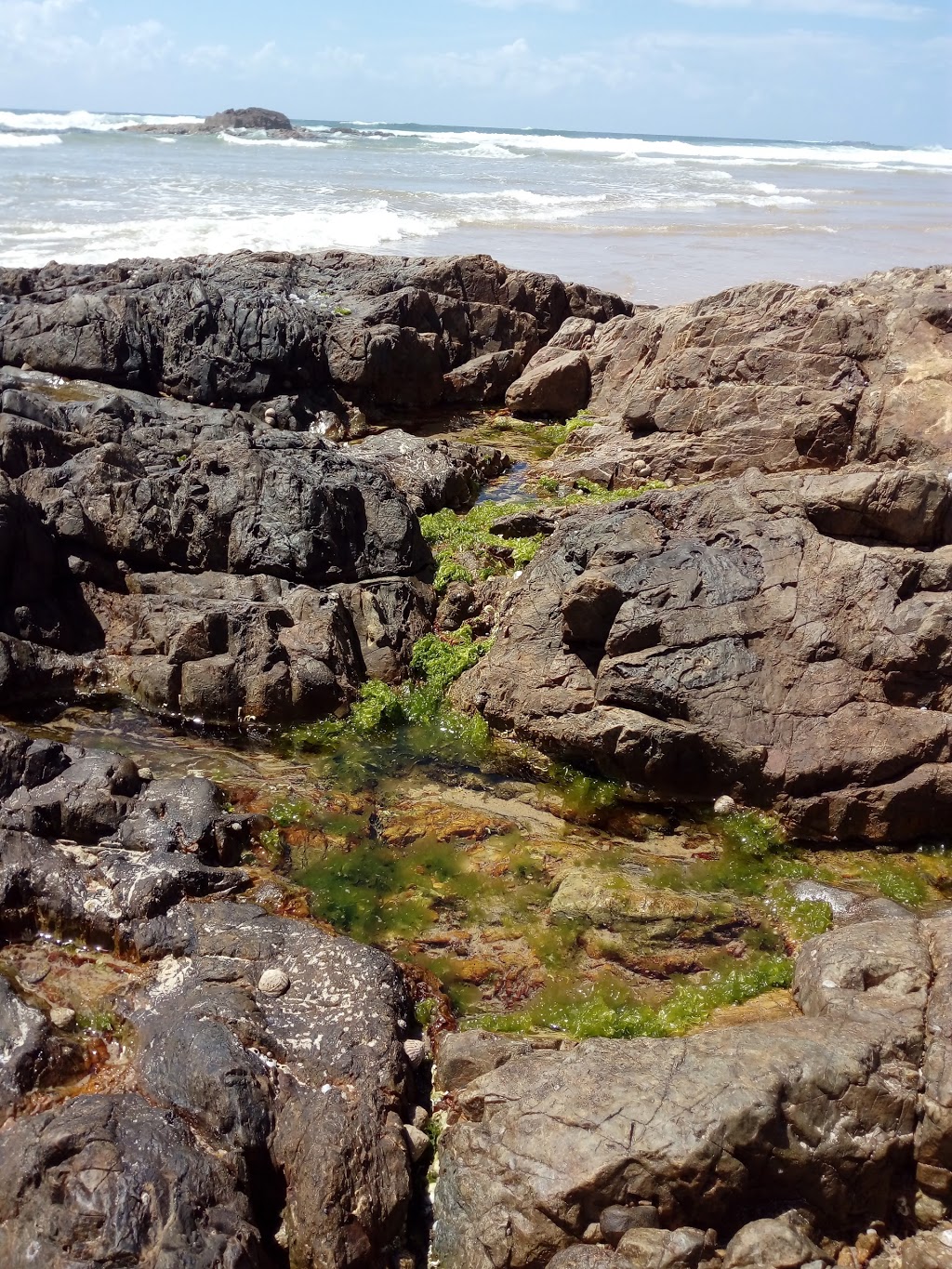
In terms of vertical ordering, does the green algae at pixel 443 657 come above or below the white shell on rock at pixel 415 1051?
above

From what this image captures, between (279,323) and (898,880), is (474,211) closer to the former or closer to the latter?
(279,323)

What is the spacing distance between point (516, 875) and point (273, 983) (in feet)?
7.11

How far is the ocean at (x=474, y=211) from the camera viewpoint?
27.9 meters

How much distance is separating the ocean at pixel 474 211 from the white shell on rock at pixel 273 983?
20.7 metres

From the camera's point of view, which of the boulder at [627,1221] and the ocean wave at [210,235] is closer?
the boulder at [627,1221]

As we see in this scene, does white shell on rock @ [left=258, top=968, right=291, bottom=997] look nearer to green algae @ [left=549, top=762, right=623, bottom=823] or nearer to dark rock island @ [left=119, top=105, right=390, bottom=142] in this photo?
green algae @ [left=549, top=762, right=623, bottom=823]

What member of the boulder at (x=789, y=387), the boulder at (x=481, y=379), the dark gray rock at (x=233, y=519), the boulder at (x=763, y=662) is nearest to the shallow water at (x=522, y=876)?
the boulder at (x=763, y=662)

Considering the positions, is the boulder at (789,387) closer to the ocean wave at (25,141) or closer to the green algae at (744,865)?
the green algae at (744,865)

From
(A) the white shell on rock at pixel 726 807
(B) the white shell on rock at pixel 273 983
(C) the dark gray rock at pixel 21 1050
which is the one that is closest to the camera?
(C) the dark gray rock at pixel 21 1050

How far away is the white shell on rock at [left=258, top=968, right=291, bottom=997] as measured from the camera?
5.81m

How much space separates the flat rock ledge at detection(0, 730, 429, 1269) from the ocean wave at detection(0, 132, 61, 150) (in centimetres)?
5986

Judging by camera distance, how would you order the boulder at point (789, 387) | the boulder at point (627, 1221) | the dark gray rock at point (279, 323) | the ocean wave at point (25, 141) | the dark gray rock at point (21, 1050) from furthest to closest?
the ocean wave at point (25, 141), the dark gray rock at point (279, 323), the boulder at point (789, 387), the dark gray rock at point (21, 1050), the boulder at point (627, 1221)

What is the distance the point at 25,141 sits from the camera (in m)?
58.3

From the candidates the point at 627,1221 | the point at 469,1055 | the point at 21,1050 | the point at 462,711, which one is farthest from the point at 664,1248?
the point at 462,711
